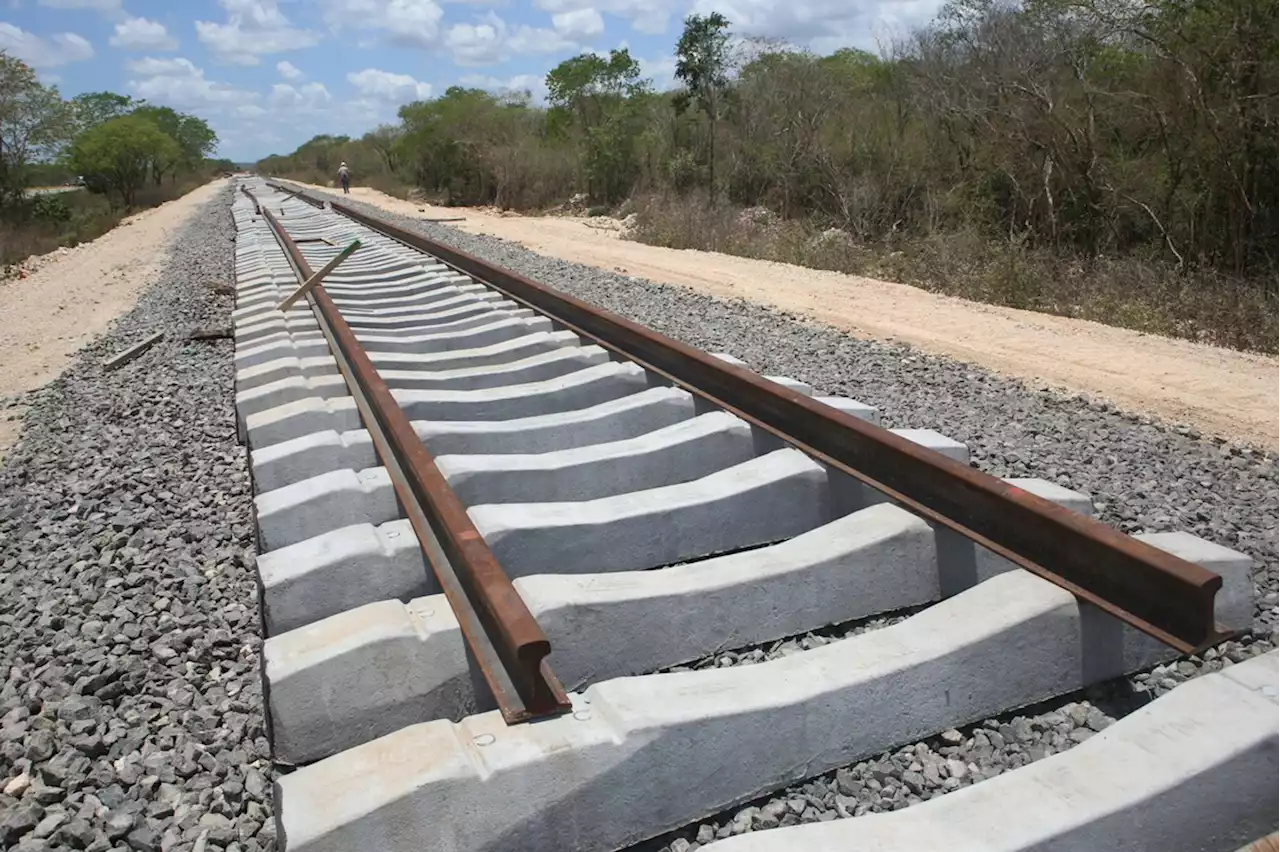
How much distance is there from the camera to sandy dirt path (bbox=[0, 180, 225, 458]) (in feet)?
28.8

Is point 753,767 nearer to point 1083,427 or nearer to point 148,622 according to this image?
point 148,622

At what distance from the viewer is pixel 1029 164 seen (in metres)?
15.7

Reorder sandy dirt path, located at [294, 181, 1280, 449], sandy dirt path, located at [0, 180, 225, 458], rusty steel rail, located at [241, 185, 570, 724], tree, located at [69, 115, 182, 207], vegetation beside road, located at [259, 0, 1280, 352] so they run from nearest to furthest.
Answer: rusty steel rail, located at [241, 185, 570, 724], sandy dirt path, located at [294, 181, 1280, 449], sandy dirt path, located at [0, 180, 225, 458], vegetation beside road, located at [259, 0, 1280, 352], tree, located at [69, 115, 182, 207]

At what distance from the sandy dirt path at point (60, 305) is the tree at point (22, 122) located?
954 inches

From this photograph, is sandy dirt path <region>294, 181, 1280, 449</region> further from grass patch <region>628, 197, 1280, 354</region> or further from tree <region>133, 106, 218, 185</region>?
tree <region>133, 106, 218, 185</region>

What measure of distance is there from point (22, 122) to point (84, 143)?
25.5 m

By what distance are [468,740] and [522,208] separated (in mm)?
35663

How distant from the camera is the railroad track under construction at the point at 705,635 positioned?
1.77 meters

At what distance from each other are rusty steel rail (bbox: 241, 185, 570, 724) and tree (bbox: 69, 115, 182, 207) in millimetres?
72921

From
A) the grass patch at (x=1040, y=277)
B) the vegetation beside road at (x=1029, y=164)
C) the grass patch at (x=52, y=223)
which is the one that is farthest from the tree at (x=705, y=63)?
the grass patch at (x=52, y=223)

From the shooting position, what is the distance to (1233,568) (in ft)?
8.23

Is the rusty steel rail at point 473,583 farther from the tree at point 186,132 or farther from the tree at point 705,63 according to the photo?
the tree at point 186,132

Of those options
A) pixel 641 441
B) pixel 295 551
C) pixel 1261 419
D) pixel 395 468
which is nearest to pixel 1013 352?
pixel 1261 419

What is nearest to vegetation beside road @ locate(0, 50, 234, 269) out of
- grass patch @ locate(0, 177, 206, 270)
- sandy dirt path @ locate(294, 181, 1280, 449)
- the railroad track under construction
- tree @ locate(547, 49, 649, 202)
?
grass patch @ locate(0, 177, 206, 270)
